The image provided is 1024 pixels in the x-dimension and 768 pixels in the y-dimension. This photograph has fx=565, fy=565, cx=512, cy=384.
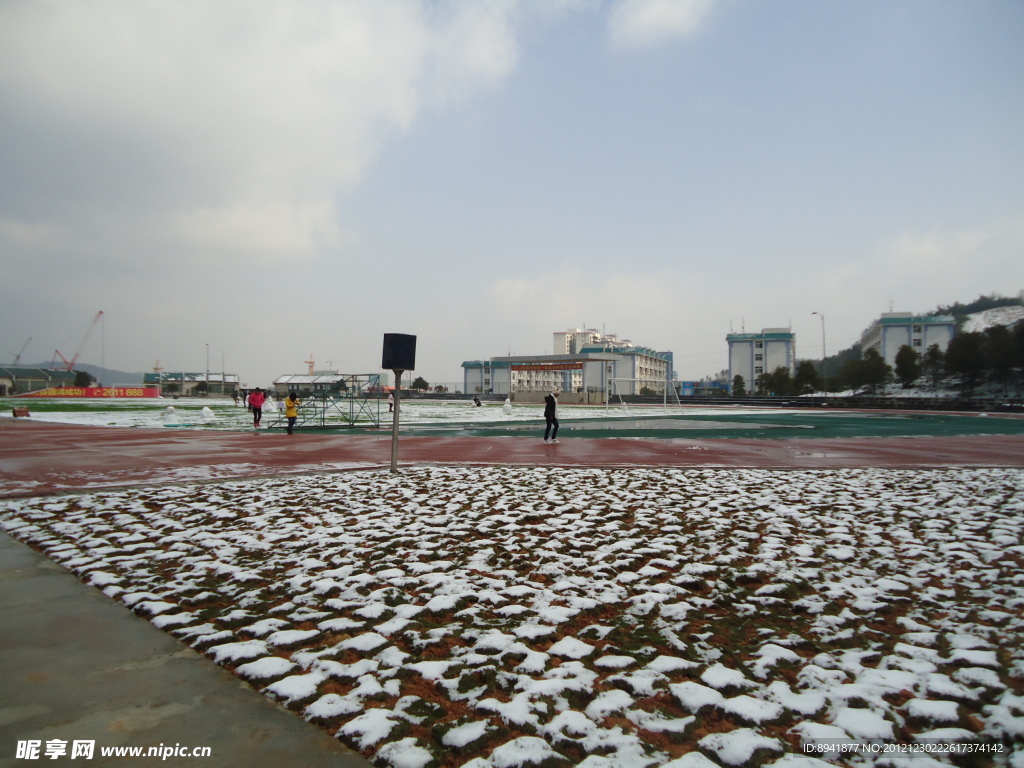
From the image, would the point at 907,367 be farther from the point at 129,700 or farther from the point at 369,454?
the point at 129,700

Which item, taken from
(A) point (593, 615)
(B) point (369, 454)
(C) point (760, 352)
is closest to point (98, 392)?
(B) point (369, 454)

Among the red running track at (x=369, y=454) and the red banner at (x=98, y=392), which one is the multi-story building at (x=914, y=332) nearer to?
the red running track at (x=369, y=454)

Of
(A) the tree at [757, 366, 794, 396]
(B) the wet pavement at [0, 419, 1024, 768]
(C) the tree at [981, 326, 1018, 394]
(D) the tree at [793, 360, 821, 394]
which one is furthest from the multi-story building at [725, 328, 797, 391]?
(B) the wet pavement at [0, 419, 1024, 768]

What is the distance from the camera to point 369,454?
15250 mm

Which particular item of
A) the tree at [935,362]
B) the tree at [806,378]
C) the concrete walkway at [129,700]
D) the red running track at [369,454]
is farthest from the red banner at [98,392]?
the tree at [935,362]

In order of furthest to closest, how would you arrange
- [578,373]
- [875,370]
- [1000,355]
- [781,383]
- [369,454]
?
1. [578,373]
2. [781,383]
3. [875,370]
4. [1000,355]
5. [369,454]

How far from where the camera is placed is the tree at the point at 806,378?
7874cm

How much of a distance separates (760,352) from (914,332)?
27884mm

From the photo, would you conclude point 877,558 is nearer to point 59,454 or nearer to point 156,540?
point 156,540

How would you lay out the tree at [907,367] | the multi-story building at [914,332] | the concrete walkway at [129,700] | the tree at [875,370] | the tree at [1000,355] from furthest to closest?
the multi-story building at [914,332] → the tree at [875,370] → the tree at [907,367] → the tree at [1000,355] → the concrete walkway at [129,700]

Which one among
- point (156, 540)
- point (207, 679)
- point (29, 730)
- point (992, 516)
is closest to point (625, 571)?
point (207, 679)

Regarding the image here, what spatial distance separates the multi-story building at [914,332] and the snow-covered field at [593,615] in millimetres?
119676

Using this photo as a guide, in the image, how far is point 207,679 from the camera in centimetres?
330

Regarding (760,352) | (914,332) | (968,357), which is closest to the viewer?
(968,357)
